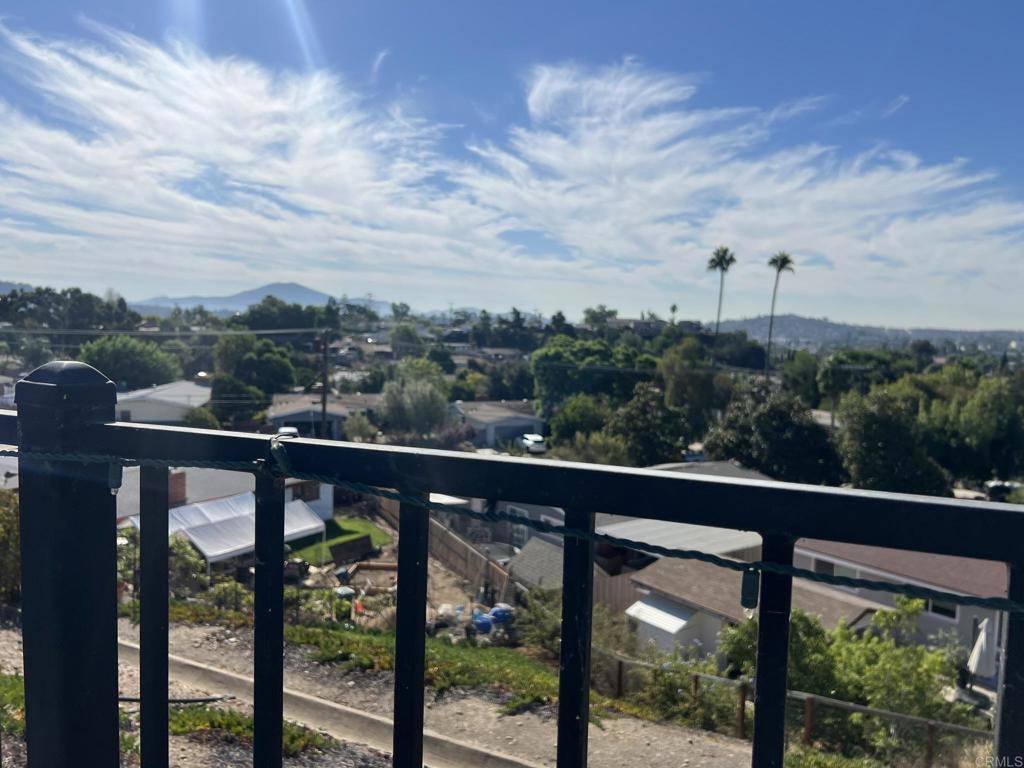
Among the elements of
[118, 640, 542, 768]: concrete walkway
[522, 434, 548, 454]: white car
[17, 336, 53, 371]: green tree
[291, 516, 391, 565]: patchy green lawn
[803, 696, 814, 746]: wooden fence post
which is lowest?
[291, 516, 391, 565]: patchy green lawn

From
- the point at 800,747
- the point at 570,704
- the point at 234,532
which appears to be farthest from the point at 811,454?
the point at 570,704

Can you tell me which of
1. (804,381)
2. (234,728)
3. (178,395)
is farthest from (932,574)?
(804,381)

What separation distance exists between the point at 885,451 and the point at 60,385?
27943mm

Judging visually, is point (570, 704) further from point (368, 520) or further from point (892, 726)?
point (368, 520)

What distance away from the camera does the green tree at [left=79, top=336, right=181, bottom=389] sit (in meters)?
39.1

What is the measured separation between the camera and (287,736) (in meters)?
4.42

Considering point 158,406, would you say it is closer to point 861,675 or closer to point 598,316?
point 861,675

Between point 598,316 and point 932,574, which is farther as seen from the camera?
point 598,316

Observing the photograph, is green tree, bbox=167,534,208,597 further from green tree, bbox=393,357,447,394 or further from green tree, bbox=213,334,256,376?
green tree, bbox=213,334,256,376

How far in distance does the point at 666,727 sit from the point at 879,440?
2250 centimetres

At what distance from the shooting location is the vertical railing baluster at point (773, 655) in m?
1.14

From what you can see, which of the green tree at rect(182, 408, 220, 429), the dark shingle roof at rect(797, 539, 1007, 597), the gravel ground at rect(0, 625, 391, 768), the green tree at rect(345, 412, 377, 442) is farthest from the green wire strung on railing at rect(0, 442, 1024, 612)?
the green tree at rect(345, 412, 377, 442)

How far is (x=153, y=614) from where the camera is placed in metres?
1.59

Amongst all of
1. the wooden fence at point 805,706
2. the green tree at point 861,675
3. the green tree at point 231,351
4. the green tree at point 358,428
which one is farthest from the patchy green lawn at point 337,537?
the green tree at point 231,351
